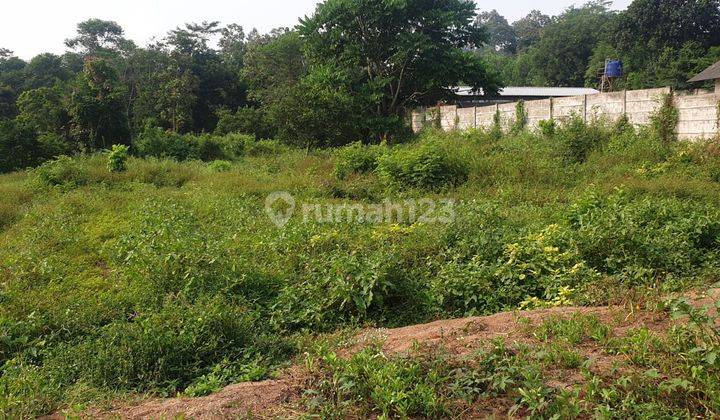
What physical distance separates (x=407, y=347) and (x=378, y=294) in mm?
1283

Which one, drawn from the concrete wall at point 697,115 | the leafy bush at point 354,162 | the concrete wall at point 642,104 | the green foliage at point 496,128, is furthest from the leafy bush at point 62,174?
the concrete wall at point 697,115

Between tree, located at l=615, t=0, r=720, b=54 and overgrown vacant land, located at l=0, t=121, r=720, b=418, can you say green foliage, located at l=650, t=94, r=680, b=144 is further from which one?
tree, located at l=615, t=0, r=720, b=54

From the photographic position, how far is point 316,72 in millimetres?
19188

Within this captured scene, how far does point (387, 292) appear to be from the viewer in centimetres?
470

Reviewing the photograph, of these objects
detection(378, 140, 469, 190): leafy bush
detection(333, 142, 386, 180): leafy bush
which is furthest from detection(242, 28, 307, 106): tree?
detection(378, 140, 469, 190): leafy bush

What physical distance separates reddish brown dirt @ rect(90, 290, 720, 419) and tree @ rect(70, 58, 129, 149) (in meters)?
14.9

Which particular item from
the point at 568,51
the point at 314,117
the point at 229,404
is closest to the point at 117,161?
the point at 314,117

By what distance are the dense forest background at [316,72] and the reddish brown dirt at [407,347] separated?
12.6 meters

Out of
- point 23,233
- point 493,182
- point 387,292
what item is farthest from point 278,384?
point 493,182

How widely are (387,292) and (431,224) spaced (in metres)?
2.17

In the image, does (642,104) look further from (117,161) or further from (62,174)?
(62,174)

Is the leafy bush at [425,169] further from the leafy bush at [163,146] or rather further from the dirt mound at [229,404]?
the leafy bush at [163,146]

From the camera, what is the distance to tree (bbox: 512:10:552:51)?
67.4 meters

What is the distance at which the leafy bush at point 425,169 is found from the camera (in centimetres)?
1004
